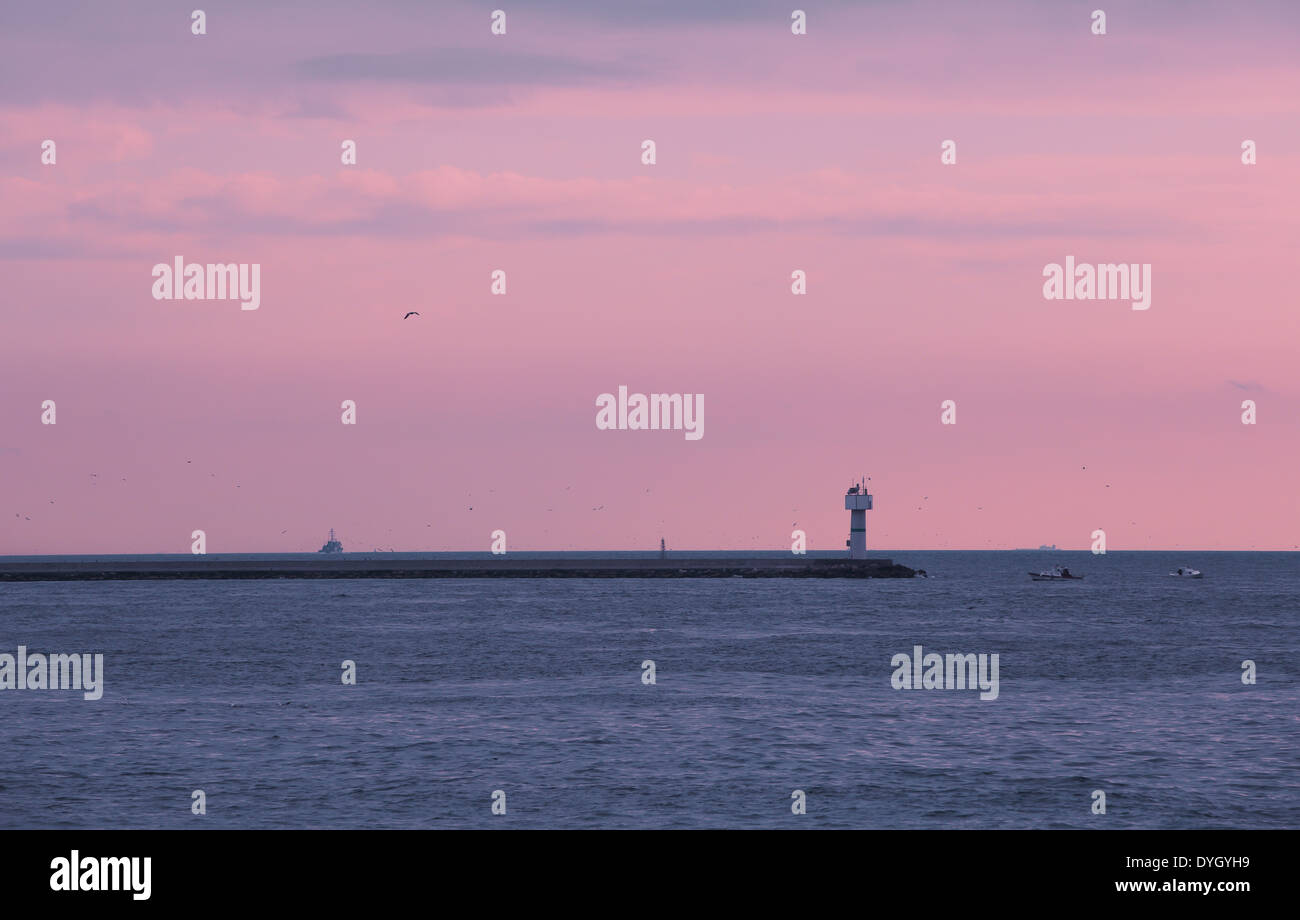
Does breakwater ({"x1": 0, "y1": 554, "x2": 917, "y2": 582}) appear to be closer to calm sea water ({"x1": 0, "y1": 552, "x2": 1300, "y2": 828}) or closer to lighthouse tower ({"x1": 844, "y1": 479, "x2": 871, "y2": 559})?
lighthouse tower ({"x1": 844, "y1": 479, "x2": 871, "y2": 559})

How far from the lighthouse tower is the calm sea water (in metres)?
80.8

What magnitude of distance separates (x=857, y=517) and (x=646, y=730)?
144 meters

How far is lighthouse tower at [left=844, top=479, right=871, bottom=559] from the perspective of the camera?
178m

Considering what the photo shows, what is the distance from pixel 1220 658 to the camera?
2852 inches

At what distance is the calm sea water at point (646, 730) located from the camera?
30.4 metres

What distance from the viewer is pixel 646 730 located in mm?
42375

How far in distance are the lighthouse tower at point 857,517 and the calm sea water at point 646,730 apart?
80753 mm

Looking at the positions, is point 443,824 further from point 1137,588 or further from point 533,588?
point 1137,588

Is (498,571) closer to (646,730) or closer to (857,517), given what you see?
(857,517)
